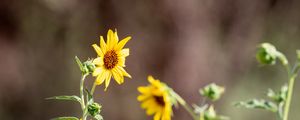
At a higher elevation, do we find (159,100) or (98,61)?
(98,61)

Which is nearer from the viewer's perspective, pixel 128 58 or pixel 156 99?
pixel 156 99

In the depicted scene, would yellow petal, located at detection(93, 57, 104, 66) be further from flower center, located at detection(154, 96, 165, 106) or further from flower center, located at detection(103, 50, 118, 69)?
flower center, located at detection(154, 96, 165, 106)

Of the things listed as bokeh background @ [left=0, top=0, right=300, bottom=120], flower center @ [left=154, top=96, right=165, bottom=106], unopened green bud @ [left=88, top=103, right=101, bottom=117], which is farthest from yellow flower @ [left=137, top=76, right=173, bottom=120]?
bokeh background @ [left=0, top=0, right=300, bottom=120]

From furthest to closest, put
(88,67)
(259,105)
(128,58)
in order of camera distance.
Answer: (128,58)
(88,67)
(259,105)

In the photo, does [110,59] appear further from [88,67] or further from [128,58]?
[128,58]

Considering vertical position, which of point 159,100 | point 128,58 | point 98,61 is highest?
point 128,58

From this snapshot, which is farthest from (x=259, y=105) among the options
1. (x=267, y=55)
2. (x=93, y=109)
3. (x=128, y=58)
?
(x=128, y=58)
